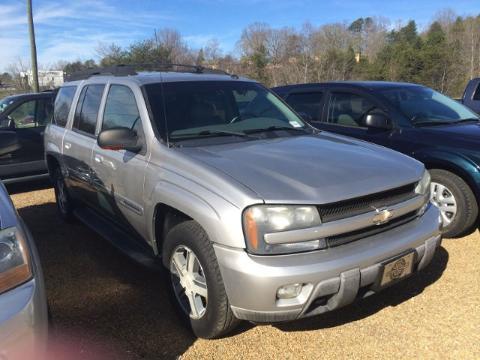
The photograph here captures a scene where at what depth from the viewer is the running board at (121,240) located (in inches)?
138

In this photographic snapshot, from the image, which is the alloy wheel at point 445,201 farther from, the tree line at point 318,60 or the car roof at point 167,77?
the tree line at point 318,60

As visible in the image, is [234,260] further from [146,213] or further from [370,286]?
[146,213]

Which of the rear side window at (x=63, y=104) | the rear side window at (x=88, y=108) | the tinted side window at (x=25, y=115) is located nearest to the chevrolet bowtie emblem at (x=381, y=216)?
the rear side window at (x=88, y=108)

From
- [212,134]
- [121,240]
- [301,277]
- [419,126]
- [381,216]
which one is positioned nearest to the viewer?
[301,277]

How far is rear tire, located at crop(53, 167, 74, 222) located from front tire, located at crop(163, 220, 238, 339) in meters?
2.91

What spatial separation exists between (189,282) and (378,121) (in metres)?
3.16

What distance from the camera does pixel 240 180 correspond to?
2691mm

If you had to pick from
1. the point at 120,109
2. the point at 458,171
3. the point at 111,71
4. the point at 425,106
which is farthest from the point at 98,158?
the point at 425,106

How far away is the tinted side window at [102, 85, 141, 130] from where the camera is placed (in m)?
3.74

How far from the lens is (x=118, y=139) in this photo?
336cm

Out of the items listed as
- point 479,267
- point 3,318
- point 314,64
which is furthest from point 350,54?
point 3,318

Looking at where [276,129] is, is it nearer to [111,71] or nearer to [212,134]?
[212,134]

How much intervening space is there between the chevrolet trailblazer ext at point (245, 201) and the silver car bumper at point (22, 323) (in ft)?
3.23

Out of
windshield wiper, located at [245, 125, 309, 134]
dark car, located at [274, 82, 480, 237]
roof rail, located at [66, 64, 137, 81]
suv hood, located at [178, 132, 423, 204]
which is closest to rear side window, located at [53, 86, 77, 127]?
roof rail, located at [66, 64, 137, 81]
